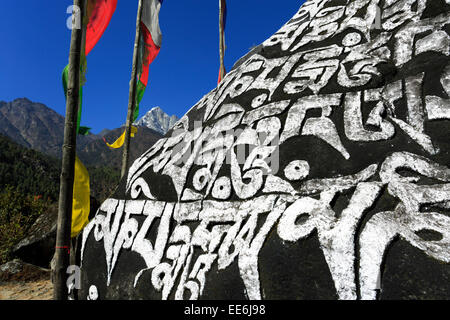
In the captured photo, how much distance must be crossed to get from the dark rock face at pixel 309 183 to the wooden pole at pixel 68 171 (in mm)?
285

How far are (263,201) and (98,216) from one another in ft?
6.49


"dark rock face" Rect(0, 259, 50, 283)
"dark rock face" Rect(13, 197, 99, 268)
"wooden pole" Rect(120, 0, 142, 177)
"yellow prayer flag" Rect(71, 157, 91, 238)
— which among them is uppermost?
"wooden pole" Rect(120, 0, 142, 177)

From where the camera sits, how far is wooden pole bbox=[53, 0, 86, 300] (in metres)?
3.14

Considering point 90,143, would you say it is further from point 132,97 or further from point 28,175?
point 132,97

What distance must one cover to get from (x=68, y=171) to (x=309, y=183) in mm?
2618

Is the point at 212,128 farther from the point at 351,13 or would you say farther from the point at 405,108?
the point at 351,13

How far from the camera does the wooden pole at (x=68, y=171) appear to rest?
3.14 m

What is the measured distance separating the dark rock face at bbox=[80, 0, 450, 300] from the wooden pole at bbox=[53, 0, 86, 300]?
0.94 ft

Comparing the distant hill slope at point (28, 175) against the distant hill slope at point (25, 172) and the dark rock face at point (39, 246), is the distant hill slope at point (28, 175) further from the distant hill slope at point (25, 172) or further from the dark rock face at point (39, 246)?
the dark rock face at point (39, 246)

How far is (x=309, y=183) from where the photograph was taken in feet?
7.16

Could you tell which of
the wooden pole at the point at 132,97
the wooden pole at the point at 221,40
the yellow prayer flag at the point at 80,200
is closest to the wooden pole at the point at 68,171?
the yellow prayer flag at the point at 80,200

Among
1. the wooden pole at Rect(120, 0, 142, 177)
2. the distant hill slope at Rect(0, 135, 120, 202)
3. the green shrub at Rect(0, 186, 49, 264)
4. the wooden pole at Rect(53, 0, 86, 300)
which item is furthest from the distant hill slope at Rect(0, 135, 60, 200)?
the wooden pole at Rect(53, 0, 86, 300)

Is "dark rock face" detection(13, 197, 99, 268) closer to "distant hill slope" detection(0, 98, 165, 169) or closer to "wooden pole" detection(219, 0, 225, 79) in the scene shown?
"wooden pole" detection(219, 0, 225, 79)
